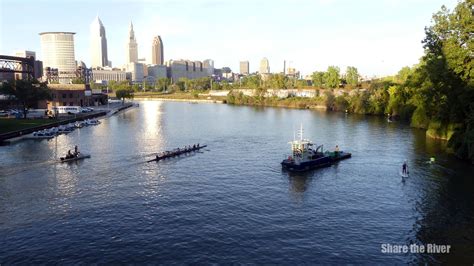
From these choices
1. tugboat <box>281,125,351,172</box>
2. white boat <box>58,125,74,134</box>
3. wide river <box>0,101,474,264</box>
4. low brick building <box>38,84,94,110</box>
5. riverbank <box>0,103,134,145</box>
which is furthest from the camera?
low brick building <box>38,84,94,110</box>

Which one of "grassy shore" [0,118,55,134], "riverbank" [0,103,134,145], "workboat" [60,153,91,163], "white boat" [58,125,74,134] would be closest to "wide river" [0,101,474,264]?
"workboat" [60,153,91,163]

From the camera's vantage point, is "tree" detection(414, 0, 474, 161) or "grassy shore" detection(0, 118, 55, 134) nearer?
"tree" detection(414, 0, 474, 161)

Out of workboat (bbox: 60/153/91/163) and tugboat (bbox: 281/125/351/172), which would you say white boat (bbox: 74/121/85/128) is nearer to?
workboat (bbox: 60/153/91/163)

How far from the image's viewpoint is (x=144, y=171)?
67562mm

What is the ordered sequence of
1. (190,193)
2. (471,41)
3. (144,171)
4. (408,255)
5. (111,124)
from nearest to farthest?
(408,255) < (190,193) < (144,171) < (471,41) < (111,124)

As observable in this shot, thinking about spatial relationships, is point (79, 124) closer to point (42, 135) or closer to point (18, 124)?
point (18, 124)

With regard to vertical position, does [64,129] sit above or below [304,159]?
above

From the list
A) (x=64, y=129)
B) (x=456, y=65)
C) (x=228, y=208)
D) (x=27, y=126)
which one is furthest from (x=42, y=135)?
(x=456, y=65)

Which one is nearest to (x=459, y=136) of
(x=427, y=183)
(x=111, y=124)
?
(x=427, y=183)

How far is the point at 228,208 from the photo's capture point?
4934 centimetres

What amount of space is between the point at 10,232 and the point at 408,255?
1532 inches

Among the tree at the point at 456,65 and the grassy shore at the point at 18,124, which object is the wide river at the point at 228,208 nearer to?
the tree at the point at 456,65

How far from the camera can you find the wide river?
124 ft

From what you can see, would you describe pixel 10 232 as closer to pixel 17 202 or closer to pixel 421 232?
pixel 17 202
